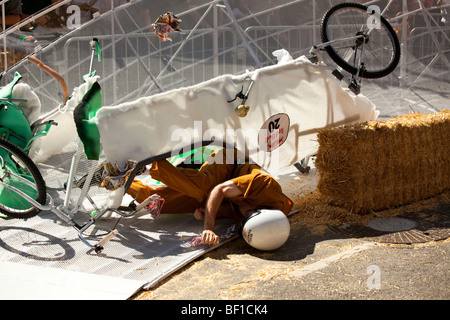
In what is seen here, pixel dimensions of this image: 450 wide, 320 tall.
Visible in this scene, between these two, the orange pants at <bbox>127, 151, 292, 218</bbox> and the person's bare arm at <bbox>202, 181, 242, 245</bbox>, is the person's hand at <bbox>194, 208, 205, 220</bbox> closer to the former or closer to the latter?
the orange pants at <bbox>127, 151, 292, 218</bbox>

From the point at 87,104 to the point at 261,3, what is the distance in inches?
190

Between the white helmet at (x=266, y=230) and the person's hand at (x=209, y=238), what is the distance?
0.22 meters

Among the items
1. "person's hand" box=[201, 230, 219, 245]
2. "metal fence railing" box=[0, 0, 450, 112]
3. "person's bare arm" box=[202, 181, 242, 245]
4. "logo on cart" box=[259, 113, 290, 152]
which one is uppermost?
"metal fence railing" box=[0, 0, 450, 112]

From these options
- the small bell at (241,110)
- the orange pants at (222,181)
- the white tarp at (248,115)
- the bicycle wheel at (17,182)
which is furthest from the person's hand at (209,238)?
the bicycle wheel at (17,182)

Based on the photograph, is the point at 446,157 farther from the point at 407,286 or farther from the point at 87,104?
the point at 87,104

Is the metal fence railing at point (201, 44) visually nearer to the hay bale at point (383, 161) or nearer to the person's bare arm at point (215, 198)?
the hay bale at point (383, 161)

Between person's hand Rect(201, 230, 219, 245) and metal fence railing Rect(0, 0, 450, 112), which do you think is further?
metal fence railing Rect(0, 0, 450, 112)

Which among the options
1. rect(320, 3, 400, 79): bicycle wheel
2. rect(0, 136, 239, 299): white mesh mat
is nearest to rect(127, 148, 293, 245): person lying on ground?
rect(0, 136, 239, 299): white mesh mat

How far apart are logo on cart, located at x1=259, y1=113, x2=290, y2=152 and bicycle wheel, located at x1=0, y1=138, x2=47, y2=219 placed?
2085mm

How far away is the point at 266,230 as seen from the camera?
4402 millimetres

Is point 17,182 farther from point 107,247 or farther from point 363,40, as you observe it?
point 363,40

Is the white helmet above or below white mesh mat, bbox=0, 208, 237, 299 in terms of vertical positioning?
above

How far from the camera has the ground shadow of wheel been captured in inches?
177
